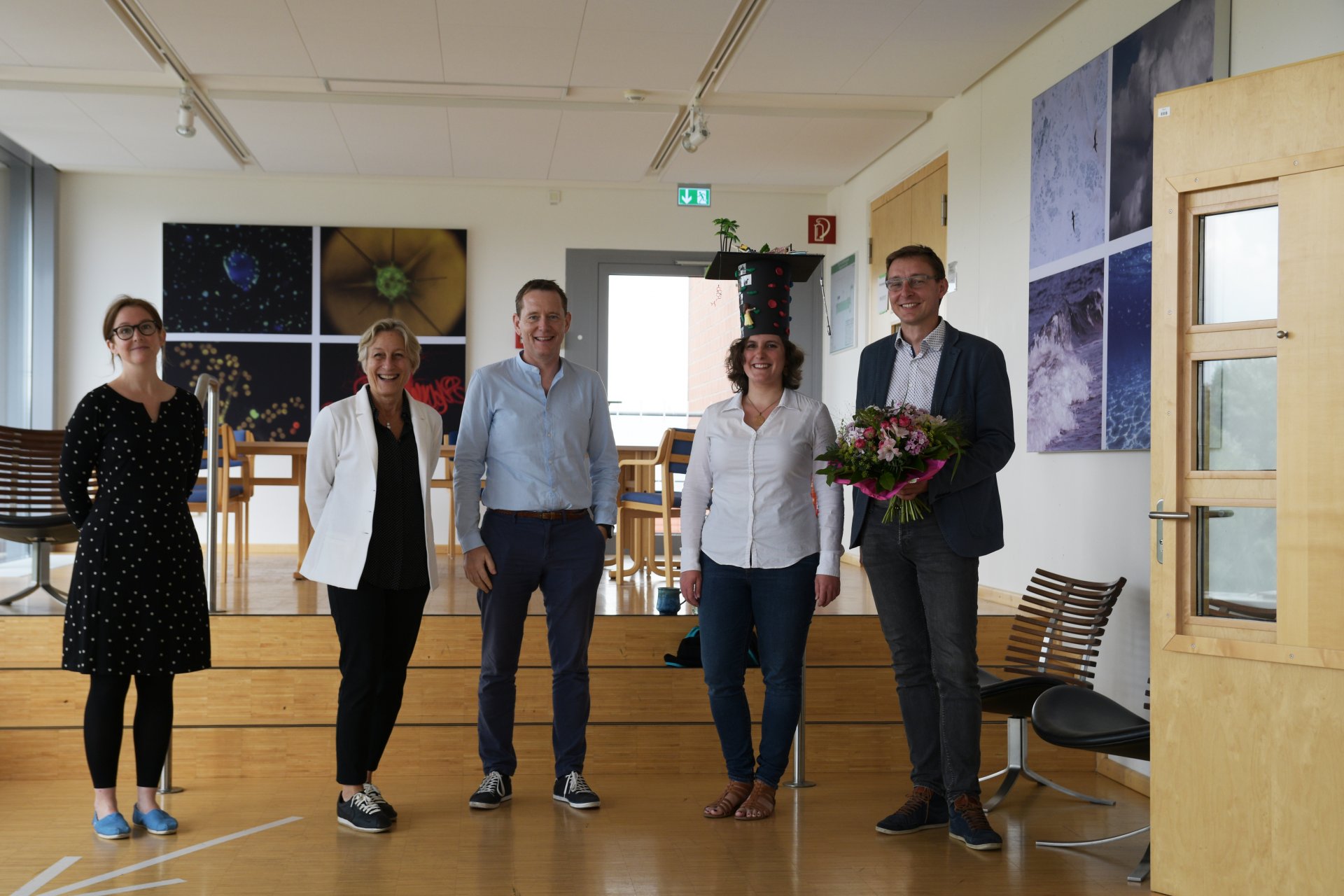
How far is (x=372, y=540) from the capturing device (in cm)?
330

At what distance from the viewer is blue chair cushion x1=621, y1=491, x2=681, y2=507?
20.0 feet

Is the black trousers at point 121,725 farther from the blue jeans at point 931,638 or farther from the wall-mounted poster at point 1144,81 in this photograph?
the wall-mounted poster at point 1144,81

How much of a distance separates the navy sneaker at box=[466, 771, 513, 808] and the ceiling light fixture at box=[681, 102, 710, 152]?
13.0ft

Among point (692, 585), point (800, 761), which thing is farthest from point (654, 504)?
point (692, 585)

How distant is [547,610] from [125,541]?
1.19 metres

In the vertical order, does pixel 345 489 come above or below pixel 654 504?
above

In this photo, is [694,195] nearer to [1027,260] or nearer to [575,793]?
[1027,260]

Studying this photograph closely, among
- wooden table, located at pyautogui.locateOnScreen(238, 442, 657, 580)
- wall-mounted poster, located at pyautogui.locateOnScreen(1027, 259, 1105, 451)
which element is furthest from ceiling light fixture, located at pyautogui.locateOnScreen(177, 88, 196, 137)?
wall-mounted poster, located at pyautogui.locateOnScreen(1027, 259, 1105, 451)

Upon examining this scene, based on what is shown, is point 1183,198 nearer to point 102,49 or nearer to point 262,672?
point 262,672

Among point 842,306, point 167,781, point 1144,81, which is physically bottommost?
point 167,781

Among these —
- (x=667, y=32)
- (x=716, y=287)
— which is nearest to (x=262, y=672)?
(x=667, y=32)

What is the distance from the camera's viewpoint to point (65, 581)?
6.23m

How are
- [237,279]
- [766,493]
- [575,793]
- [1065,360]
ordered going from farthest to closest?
[237,279]
[1065,360]
[575,793]
[766,493]

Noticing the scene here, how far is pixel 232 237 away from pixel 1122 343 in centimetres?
627
